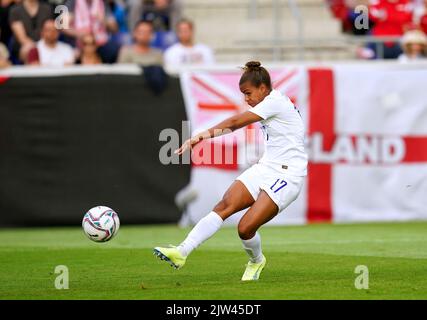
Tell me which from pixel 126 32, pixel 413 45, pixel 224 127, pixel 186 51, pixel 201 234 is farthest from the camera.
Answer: pixel 126 32

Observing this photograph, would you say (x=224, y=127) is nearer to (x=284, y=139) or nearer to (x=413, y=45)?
(x=284, y=139)

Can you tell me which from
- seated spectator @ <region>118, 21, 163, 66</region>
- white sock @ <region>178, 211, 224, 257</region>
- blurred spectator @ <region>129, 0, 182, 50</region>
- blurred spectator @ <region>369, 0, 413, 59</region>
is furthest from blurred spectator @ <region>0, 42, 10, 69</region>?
white sock @ <region>178, 211, 224, 257</region>

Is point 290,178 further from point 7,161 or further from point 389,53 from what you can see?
point 389,53

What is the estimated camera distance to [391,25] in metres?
20.9

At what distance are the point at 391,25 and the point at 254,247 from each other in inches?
458

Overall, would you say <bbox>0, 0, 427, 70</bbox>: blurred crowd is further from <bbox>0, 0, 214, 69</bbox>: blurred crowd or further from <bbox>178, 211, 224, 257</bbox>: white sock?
<bbox>178, 211, 224, 257</bbox>: white sock

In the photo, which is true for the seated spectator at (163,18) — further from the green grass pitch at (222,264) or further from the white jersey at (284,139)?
the white jersey at (284,139)

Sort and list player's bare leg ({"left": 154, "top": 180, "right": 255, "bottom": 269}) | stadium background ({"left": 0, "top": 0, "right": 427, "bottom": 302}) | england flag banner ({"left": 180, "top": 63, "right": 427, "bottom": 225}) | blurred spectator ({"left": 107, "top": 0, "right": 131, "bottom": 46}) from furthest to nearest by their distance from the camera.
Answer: blurred spectator ({"left": 107, "top": 0, "right": 131, "bottom": 46})
england flag banner ({"left": 180, "top": 63, "right": 427, "bottom": 225})
stadium background ({"left": 0, "top": 0, "right": 427, "bottom": 302})
player's bare leg ({"left": 154, "top": 180, "right": 255, "bottom": 269})

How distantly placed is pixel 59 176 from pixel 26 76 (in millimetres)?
1756

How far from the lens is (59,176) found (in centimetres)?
1745

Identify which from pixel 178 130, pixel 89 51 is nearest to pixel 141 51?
pixel 89 51

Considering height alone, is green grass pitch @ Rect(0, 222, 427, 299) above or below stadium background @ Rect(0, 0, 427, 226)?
below

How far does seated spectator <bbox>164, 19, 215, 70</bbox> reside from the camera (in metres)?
19.3

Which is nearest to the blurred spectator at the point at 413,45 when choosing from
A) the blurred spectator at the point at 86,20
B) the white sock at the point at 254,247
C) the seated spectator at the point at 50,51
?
the blurred spectator at the point at 86,20
